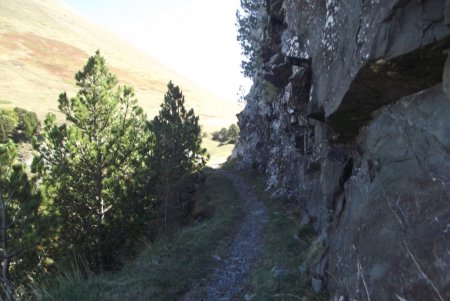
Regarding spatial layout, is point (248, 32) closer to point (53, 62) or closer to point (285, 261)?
point (285, 261)

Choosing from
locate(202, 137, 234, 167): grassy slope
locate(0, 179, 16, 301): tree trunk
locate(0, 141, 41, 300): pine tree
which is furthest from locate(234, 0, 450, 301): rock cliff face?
locate(202, 137, 234, 167): grassy slope

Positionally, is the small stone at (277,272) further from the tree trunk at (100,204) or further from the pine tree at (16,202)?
the tree trunk at (100,204)

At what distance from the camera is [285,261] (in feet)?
40.1

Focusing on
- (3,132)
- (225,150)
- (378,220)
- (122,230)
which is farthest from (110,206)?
(225,150)

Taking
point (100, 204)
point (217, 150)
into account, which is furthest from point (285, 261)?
point (217, 150)

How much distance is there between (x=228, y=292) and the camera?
11.4m

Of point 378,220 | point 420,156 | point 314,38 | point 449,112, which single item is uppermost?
point 314,38

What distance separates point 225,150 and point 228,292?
190 ft

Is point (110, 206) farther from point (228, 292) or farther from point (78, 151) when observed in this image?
point (228, 292)

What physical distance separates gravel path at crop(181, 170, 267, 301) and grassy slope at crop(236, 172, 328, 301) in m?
0.43

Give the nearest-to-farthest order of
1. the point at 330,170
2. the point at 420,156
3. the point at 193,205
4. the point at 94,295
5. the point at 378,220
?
1. the point at 420,156
2. the point at 378,220
3. the point at 94,295
4. the point at 330,170
5. the point at 193,205

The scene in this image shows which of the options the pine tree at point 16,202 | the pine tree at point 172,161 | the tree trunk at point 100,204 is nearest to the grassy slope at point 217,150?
the pine tree at point 172,161

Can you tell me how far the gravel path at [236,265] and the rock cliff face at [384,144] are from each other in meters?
3.33

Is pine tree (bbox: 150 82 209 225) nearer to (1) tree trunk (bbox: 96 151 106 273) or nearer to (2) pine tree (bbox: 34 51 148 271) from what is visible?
(2) pine tree (bbox: 34 51 148 271)
